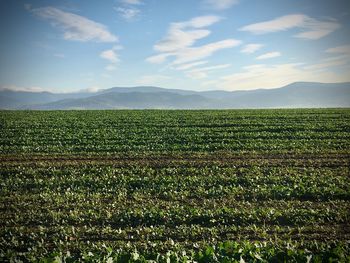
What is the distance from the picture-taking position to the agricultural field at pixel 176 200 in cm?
889

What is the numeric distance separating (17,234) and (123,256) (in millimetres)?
5944

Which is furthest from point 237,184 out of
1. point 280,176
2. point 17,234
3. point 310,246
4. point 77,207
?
point 17,234

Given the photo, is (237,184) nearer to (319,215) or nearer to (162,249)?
(319,215)

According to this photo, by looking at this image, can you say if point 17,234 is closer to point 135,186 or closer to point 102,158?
point 135,186

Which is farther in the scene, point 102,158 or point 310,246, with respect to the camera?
point 102,158

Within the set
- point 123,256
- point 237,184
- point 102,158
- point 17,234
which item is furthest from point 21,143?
point 123,256

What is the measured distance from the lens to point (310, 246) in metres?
8.79

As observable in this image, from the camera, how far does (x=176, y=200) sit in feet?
43.6

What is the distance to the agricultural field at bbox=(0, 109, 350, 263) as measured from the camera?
29.2 ft

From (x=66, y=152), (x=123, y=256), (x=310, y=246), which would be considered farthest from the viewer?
(x=66, y=152)

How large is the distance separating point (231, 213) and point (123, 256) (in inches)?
246

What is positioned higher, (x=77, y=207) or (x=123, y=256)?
(x=123, y=256)

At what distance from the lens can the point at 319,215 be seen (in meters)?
11.6

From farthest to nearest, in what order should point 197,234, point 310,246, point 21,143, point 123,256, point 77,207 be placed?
1. point 21,143
2. point 77,207
3. point 197,234
4. point 310,246
5. point 123,256
